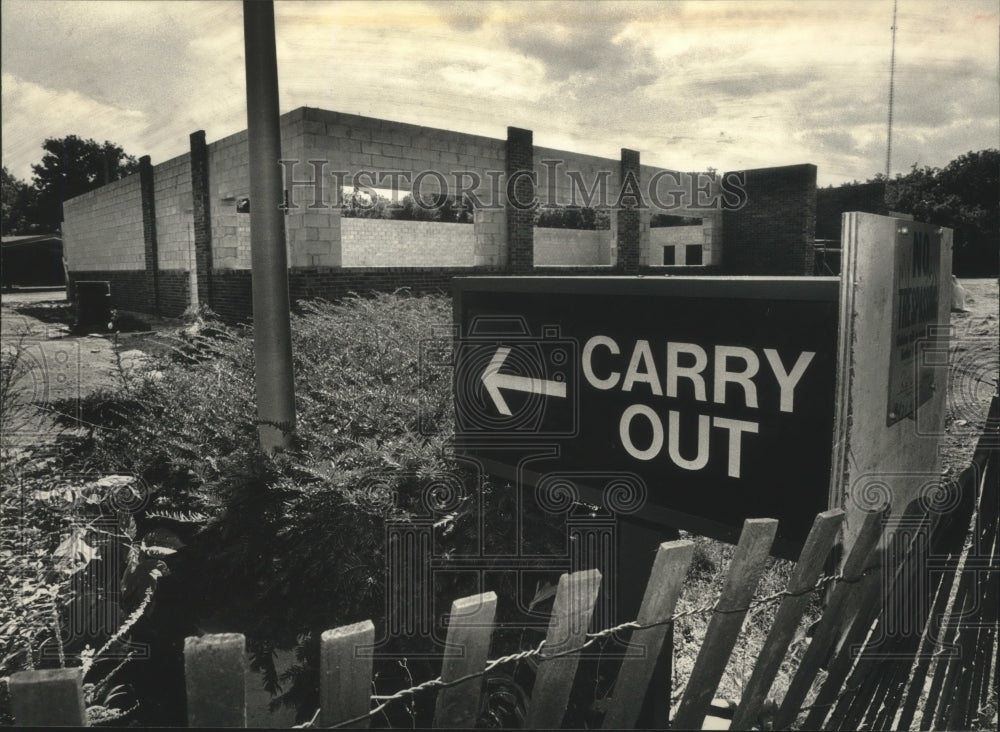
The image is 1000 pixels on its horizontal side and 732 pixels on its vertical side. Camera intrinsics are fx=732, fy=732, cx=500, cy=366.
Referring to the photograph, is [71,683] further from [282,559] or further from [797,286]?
[282,559]

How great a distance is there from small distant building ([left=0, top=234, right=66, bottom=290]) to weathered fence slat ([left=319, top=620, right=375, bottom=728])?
42.2m

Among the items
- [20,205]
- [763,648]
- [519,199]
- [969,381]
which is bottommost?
[969,381]

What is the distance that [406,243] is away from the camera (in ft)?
64.6

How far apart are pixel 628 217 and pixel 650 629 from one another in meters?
21.9

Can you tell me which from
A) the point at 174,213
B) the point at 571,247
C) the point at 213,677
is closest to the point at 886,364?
the point at 213,677

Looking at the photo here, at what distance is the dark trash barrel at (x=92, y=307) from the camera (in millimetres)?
17703

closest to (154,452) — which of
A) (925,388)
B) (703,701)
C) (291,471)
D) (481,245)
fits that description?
(291,471)

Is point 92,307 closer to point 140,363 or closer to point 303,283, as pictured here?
point 303,283

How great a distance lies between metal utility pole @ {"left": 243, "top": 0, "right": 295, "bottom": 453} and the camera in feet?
12.5

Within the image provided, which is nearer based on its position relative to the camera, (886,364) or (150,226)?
(886,364)

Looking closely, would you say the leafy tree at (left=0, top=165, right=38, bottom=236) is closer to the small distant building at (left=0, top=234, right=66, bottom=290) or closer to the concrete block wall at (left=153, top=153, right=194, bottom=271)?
the small distant building at (left=0, top=234, right=66, bottom=290)

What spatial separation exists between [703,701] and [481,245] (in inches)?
664

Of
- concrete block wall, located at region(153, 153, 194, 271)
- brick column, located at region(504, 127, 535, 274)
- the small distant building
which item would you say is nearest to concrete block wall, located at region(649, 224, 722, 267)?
brick column, located at region(504, 127, 535, 274)

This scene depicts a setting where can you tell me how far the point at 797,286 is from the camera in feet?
5.66
